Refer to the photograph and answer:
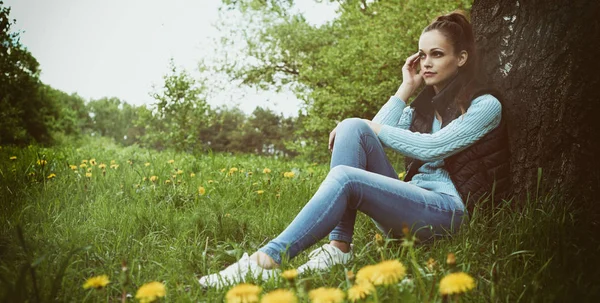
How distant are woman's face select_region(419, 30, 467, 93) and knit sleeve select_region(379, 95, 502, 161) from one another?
0.96ft

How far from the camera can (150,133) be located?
11.7 meters

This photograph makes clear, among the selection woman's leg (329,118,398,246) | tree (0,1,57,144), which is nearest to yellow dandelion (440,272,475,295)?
woman's leg (329,118,398,246)

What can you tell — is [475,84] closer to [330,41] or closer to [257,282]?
[257,282]

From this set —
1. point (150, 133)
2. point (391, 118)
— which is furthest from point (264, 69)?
point (391, 118)

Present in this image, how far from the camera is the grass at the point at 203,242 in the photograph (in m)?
1.46

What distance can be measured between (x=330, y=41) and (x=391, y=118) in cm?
963

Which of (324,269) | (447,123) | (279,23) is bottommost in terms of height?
(324,269)

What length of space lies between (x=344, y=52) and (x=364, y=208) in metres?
6.88

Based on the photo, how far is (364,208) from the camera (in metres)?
2.03

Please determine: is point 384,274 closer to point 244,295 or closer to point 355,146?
Answer: point 244,295

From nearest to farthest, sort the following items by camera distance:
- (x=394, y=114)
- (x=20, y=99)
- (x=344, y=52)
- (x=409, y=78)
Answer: (x=394, y=114), (x=409, y=78), (x=344, y=52), (x=20, y=99)

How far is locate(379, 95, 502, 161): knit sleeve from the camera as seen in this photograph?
211cm

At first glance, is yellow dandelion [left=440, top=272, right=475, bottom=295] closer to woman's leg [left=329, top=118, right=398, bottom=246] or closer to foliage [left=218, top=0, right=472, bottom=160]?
woman's leg [left=329, top=118, right=398, bottom=246]

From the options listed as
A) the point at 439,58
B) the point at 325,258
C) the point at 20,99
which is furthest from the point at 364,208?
the point at 20,99
